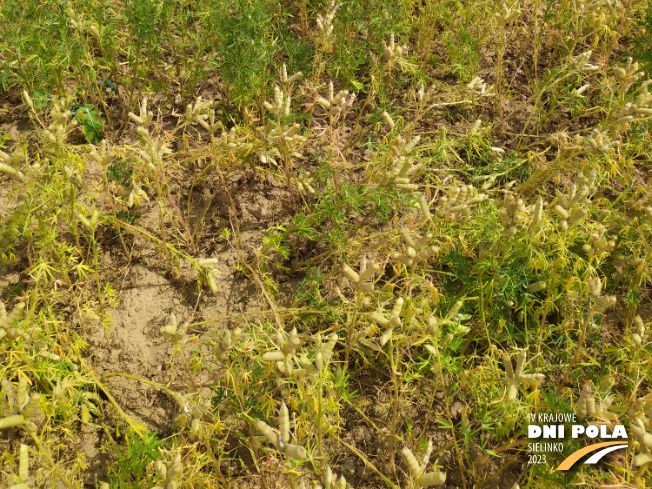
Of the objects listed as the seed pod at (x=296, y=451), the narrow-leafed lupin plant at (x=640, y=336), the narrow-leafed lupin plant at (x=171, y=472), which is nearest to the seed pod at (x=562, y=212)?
the narrow-leafed lupin plant at (x=640, y=336)

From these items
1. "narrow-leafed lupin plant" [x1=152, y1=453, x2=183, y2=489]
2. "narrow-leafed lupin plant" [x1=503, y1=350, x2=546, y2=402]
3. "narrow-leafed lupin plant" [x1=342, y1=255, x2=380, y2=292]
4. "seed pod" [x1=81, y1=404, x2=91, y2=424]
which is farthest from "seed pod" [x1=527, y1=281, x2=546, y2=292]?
"seed pod" [x1=81, y1=404, x2=91, y2=424]

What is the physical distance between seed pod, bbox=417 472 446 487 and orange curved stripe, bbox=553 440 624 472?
0.70 meters

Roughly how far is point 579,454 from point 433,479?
789 mm

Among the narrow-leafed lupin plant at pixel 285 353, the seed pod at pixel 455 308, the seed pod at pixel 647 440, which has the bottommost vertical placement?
the seed pod at pixel 647 440

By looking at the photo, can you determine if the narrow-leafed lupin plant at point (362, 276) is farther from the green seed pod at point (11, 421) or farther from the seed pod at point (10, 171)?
the seed pod at point (10, 171)

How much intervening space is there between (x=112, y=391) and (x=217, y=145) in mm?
1285

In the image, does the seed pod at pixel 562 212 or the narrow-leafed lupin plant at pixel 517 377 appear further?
the seed pod at pixel 562 212

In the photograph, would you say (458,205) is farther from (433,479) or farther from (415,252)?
(433,479)

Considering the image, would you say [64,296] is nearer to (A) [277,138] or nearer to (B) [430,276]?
(A) [277,138]

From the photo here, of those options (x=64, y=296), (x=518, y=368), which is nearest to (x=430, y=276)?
(x=518, y=368)

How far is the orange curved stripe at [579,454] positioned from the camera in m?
2.10

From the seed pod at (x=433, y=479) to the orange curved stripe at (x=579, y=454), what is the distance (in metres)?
0.70

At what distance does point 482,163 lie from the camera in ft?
10.9

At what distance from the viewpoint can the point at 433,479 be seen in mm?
1672
